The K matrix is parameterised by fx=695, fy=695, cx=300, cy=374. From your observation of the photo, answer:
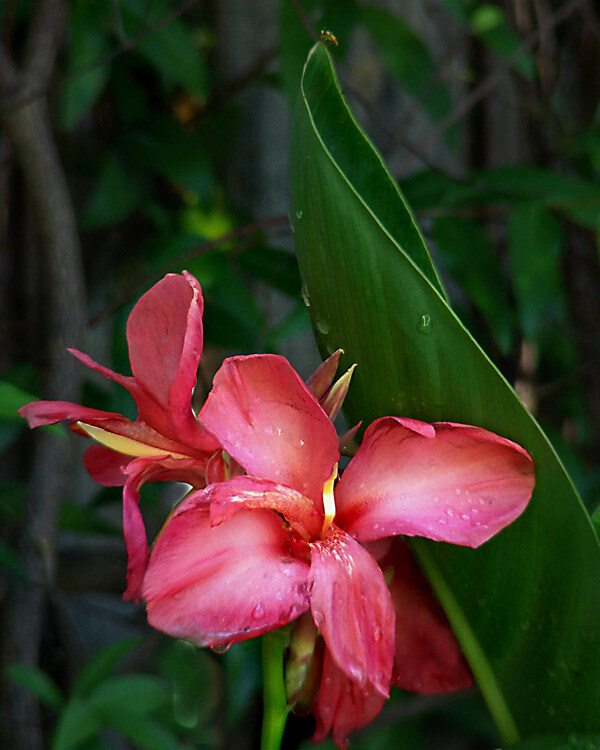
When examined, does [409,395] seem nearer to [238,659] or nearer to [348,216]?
[348,216]

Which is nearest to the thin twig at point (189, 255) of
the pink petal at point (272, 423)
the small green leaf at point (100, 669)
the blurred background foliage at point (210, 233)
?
the blurred background foliage at point (210, 233)

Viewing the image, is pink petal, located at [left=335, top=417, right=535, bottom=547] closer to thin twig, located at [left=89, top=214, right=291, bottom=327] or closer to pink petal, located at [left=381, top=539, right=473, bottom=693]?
pink petal, located at [left=381, top=539, right=473, bottom=693]

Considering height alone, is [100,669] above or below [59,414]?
below

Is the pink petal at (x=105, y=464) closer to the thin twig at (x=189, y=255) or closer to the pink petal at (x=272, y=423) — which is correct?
the pink petal at (x=272, y=423)

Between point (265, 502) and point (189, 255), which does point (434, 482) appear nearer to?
point (265, 502)

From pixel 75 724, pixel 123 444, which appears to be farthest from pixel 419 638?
pixel 75 724

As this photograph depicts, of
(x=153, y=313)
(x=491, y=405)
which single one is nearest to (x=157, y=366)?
(x=153, y=313)
